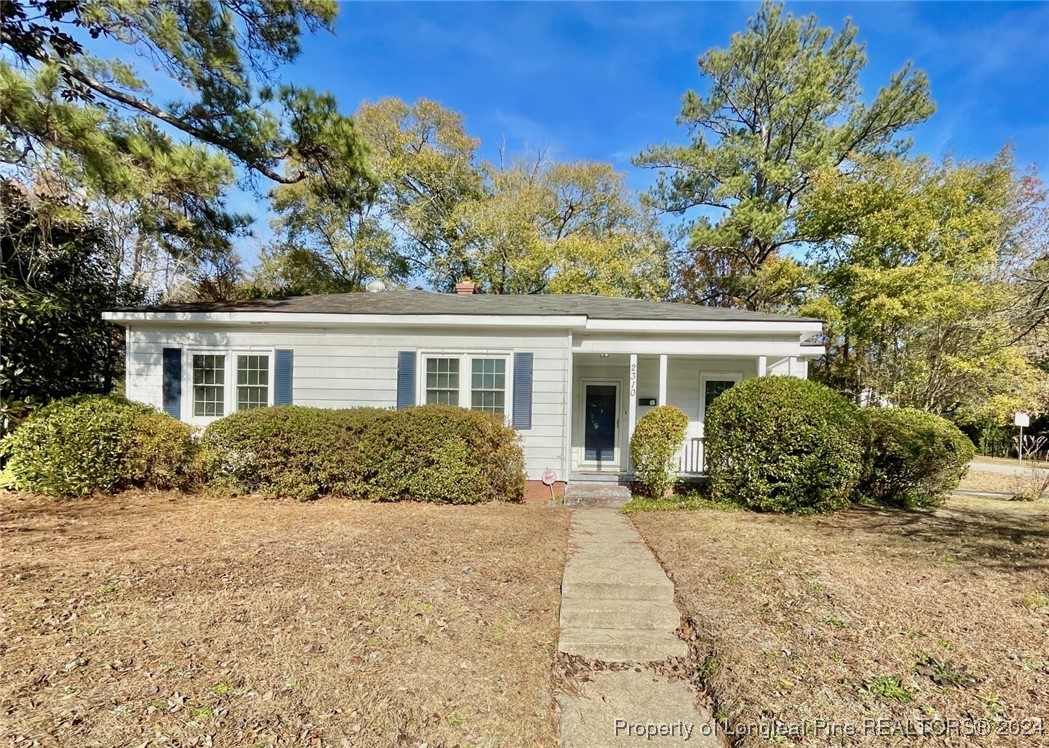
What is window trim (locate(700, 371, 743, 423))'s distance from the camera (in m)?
10.1

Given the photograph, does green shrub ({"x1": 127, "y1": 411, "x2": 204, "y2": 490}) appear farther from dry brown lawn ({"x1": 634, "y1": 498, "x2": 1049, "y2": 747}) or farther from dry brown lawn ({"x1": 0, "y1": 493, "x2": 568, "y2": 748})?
dry brown lawn ({"x1": 634, "y1": 498, "x2": 1049, "y2": 747})

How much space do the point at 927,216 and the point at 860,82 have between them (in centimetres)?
819

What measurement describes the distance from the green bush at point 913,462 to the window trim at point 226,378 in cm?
1012

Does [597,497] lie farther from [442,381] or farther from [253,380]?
[253,380]

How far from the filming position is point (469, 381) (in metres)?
8.51

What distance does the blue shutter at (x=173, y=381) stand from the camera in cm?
849

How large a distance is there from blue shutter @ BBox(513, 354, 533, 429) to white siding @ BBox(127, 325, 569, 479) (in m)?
0.12

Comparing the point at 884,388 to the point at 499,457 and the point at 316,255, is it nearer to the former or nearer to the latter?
the point at 499,457

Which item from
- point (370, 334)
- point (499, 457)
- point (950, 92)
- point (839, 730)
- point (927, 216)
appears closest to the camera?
point (839, 730)

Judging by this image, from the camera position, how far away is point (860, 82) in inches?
734

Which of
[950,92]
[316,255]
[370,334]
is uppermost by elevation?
[950,92]

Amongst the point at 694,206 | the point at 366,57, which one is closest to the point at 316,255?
the point at 366,57

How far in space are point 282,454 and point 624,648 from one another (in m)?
5.81

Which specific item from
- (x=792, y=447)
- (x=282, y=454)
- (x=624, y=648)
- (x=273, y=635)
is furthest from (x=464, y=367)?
(x=624, y=648)
